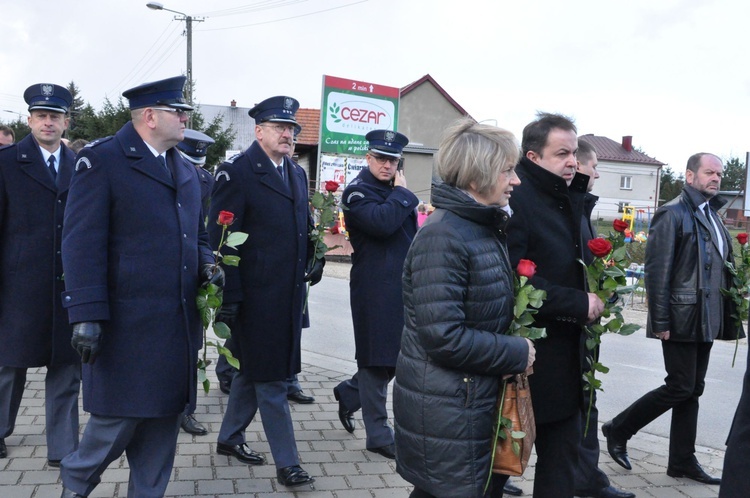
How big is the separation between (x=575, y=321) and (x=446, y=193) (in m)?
0.84

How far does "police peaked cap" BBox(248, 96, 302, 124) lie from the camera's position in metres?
4.72

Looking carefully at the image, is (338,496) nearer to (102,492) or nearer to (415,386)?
(102,492)

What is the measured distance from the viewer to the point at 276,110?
4.73 m

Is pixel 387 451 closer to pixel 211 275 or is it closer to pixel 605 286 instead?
pixel 211 275

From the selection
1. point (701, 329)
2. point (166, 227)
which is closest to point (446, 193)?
point (166, 227)

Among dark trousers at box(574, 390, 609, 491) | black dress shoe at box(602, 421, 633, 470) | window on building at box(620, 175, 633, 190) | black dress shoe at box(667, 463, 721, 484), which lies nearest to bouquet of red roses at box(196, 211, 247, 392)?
dark trousers at box(574, 390, 609, 491)

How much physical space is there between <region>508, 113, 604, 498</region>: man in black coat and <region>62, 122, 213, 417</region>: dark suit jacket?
1.52 meters

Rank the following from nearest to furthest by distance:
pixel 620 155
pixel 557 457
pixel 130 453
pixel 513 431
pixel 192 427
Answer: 1. pixel 513 431
2. pixel 557 457
3. pixel 130 453
4. pixel 192 427
5. pixel 620 155

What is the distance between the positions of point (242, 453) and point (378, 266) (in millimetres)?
1441

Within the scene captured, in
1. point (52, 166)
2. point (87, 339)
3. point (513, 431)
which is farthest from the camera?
point (52, 166)

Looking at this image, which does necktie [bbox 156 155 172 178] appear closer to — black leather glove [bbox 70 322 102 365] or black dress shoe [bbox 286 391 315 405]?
black leather glove [bbox 70 322 102 365]

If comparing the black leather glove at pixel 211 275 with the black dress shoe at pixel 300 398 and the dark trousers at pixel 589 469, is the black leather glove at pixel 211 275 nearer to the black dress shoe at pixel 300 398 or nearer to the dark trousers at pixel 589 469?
the dark trousers at pixel 589 469

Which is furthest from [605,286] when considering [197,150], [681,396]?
[197,150]

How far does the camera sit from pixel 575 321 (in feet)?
10.8
